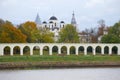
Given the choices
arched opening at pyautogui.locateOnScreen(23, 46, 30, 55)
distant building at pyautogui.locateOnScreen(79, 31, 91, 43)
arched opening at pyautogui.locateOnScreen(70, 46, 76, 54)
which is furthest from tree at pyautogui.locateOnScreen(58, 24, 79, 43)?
distant building at pyautogui.locateOnScreen(79, 31, 91, 43)

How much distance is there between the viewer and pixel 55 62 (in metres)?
60.8

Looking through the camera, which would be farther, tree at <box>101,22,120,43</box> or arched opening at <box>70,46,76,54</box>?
tree at <box>101,22,120,43</box>

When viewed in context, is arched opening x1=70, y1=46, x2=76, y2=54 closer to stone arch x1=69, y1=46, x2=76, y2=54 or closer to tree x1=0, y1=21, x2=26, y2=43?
stone arch x1=69, y1=46, x2=76, y2=54

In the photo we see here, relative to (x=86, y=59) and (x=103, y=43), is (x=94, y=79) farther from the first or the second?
(x=103, y=43)

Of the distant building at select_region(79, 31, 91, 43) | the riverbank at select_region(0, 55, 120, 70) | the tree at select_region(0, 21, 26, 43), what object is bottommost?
the riverbank at select_region(0, 55, 120, 70)

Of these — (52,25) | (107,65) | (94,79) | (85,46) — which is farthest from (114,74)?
(52,25)

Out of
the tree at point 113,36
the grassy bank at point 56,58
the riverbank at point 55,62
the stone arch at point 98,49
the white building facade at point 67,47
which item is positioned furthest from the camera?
the stone arch at point 98,49

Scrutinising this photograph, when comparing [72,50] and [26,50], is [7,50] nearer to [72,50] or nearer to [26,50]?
[26,50]

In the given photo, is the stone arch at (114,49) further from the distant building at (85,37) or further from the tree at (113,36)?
the distant building at (85,37)

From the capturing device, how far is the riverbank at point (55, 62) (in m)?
58.2

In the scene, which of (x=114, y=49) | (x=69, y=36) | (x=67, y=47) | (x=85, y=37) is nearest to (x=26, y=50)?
(x=67, y=47)

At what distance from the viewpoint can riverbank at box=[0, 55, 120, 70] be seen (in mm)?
58250

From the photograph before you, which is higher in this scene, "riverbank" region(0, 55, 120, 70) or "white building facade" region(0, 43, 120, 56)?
"white building facade" region(0, 43, 120, 56)

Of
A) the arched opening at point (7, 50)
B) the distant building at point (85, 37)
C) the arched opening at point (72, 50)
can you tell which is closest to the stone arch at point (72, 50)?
A: the arched opening at point (72, 50)
